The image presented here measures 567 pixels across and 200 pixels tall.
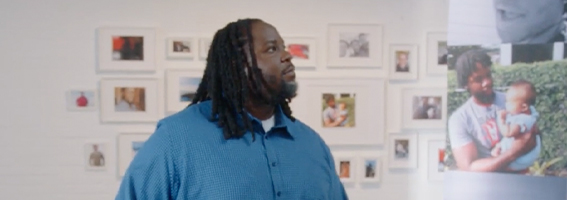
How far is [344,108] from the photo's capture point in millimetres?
2059

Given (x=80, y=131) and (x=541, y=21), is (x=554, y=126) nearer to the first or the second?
(x=541, y=21)

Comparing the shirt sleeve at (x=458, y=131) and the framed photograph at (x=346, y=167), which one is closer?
the shirt sleeve at (x=458, y=131)

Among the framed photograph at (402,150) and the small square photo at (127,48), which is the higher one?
the small square photo at (127,48)

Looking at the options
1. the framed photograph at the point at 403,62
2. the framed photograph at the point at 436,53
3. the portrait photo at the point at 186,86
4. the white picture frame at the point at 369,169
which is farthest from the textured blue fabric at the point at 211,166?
the framed photograph at the point at 436,53

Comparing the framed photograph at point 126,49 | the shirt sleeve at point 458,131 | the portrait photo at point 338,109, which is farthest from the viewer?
the portrait photo at point 338,109

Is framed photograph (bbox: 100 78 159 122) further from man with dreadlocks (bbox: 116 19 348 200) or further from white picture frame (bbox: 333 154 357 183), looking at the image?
white picture frame (bbox: 333 154 357 183)

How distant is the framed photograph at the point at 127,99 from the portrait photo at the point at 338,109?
697 millimetres

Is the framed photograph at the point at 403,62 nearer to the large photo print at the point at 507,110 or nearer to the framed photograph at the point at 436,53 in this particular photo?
the framed photograph at the point at 436,53

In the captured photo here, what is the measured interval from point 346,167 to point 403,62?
0.51m

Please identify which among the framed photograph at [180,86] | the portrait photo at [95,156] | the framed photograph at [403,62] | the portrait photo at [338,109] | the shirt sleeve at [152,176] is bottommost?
the portrait photo at [95,156]

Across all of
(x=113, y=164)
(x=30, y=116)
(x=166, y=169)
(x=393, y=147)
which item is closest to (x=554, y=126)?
(x=393, y=147)

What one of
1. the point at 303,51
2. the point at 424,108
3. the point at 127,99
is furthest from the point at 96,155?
the point at 424,108

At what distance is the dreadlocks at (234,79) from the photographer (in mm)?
1197

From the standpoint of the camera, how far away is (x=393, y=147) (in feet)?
6.88
